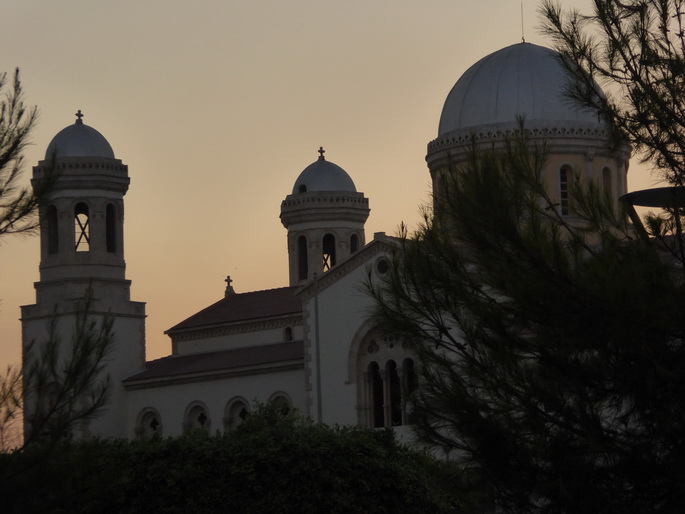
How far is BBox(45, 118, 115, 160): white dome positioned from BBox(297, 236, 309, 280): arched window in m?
9.95

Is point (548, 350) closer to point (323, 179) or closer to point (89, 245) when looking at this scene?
point (89, 245)

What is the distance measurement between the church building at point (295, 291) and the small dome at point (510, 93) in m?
0.04

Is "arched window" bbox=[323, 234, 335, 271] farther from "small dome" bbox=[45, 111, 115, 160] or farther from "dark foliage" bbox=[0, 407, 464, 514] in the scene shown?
"dark foliage" bbox=[0, 407, 464, 514]

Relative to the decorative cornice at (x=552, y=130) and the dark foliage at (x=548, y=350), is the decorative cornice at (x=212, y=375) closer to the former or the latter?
the decorative cornice at (x=552, y=130)

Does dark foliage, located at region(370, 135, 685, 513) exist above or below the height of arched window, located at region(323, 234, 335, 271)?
below

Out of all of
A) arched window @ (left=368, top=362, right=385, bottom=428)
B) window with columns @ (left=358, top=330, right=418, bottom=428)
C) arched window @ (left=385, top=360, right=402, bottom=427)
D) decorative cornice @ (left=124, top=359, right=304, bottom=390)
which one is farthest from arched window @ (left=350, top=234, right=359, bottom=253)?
arched window @ (left=385, top=360, right=402, bottom=427)

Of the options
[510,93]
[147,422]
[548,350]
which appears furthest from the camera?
[147,422]

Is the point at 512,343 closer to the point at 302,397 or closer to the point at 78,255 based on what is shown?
the point at 302,397

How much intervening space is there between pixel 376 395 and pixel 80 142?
1541 centimetres

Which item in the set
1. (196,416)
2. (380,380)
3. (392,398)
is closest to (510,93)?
(380,380)

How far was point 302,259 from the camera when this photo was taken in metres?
65.2

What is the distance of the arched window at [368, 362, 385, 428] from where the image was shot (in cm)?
4953

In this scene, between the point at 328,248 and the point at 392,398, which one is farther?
the point at 328,248

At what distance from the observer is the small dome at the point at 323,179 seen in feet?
218
